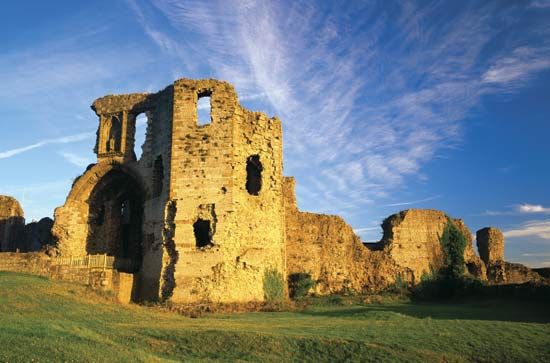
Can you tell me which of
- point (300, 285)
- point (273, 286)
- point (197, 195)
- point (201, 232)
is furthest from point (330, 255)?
point (197, 195)

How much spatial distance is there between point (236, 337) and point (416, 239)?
18.2m

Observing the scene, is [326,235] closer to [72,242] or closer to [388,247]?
[388,247]

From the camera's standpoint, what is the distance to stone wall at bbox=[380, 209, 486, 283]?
27219mm

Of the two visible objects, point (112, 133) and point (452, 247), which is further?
point (452, 247)

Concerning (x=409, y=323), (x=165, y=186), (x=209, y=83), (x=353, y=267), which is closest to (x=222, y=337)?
A: (x=409, y=323)

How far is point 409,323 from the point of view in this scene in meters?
14.3

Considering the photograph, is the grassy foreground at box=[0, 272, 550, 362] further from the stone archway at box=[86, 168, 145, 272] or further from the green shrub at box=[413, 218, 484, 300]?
the green shrub at box=[413, 218, 484, 300]

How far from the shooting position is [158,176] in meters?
22.6

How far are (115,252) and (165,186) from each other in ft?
22.1

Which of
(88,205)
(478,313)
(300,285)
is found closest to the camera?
(478,313)

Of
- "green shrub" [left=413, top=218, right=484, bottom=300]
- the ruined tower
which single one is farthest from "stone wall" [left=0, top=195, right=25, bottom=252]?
"green shrub" [left=413, top=218, right=484, bottom=300]

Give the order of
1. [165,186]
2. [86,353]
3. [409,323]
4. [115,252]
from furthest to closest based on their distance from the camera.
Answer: [115,252] → [165,186] → [409,323] → [86,353]

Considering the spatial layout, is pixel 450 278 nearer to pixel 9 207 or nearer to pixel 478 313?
pixel 478 313

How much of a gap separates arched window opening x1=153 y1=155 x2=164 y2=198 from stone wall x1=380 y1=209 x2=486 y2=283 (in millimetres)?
12304
